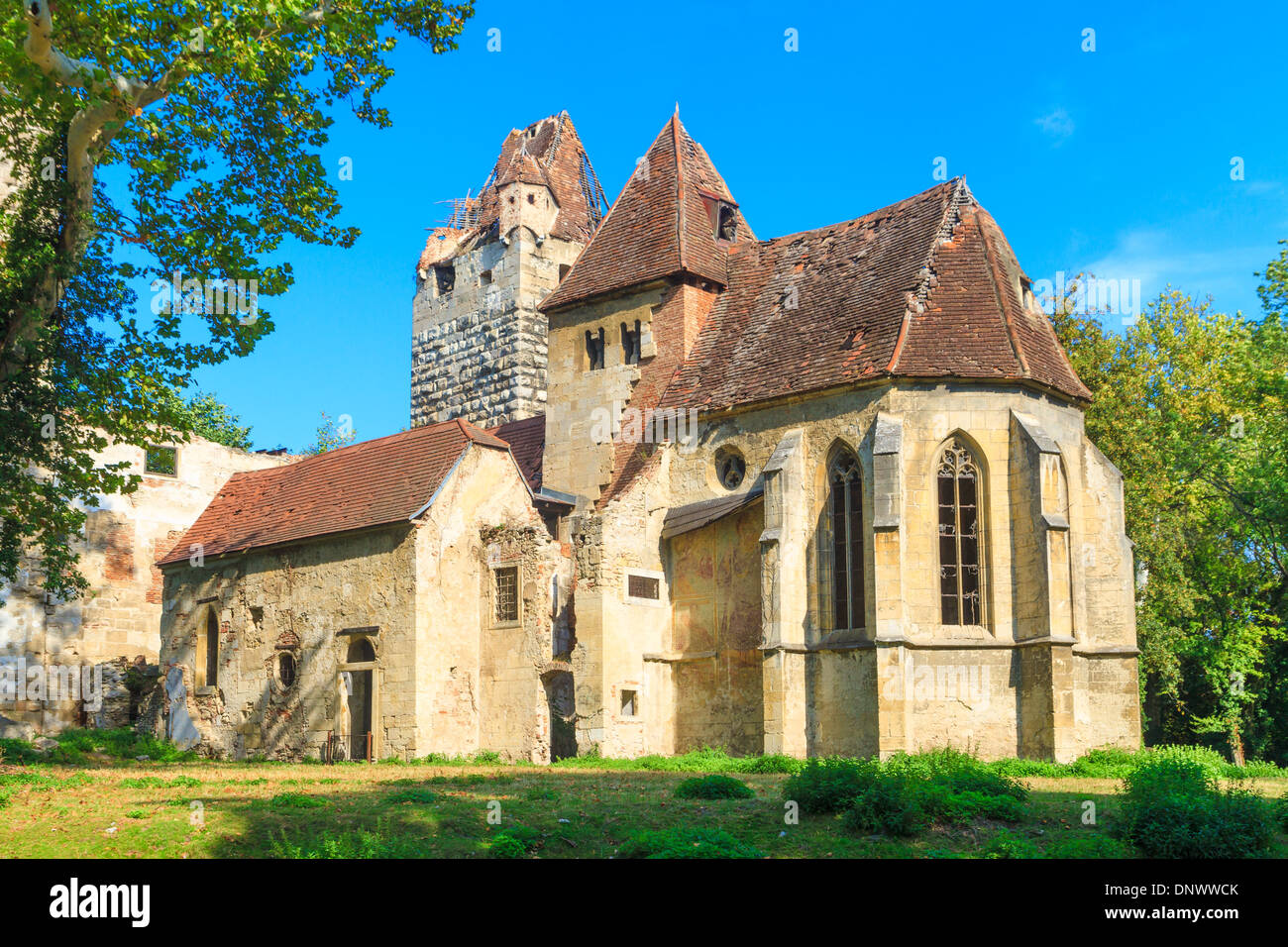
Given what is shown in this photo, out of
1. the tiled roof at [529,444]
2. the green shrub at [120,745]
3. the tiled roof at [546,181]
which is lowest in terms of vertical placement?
the green shrub at [120,745]

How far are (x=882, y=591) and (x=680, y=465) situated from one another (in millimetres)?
6585

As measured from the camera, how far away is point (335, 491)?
104 ft

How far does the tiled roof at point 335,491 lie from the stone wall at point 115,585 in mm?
3588

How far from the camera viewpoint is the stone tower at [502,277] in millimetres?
43469

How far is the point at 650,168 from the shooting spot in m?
34.5

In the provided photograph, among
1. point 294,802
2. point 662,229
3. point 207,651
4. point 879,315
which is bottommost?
point 294,802

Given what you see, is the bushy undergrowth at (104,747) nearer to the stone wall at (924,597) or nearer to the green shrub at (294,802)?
the stone wall at (924,597)

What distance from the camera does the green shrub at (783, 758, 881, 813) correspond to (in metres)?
14.6

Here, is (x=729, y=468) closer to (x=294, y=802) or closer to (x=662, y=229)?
(x=662, y=229)

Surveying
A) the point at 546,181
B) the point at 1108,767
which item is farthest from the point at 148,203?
the point at 546,181

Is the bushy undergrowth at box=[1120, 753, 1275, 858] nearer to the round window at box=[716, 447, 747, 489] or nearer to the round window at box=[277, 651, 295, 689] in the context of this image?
the round window at box=[716, 447, 747, 489]

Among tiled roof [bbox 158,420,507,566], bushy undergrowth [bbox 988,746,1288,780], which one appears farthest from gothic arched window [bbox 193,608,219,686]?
bushy undergrowth [bbox 988,746,1288,780]

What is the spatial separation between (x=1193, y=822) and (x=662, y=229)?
2221 cm

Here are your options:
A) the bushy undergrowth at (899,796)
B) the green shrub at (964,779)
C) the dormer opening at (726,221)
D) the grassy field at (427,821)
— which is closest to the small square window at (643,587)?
the grassy field at (427,821)
